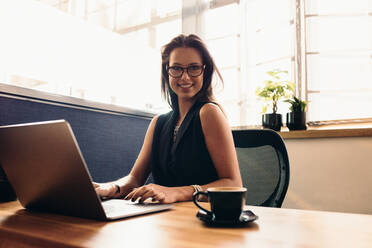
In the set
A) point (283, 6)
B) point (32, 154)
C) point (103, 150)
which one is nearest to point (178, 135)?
point (103, 150)

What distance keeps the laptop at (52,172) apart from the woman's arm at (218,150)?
20 centimetres

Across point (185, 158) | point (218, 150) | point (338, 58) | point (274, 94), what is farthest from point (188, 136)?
point (338, 58)

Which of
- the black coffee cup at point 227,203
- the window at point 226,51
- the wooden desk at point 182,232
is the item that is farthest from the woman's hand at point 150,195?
the window at point 226,51

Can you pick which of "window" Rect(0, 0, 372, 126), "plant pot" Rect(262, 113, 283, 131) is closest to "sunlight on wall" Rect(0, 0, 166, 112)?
"window" Rect(0, 0, 372, 126)

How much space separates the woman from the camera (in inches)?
→ 47.4

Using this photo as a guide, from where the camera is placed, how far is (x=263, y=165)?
1238 millimetres

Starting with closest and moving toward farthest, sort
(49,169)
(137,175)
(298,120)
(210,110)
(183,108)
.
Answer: (49,169) → (210,110) → (137,175) → (183,108) → (298,120)

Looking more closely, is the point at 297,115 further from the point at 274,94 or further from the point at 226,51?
the point at 226,51

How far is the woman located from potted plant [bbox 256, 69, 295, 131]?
788 millimetres

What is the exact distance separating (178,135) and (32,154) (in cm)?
78

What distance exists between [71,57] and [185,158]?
3.16ft

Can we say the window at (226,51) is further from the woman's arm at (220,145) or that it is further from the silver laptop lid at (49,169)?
the silver laptop lid at (49,169)

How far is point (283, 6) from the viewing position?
7.79 ft

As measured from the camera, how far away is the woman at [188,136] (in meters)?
1.21
